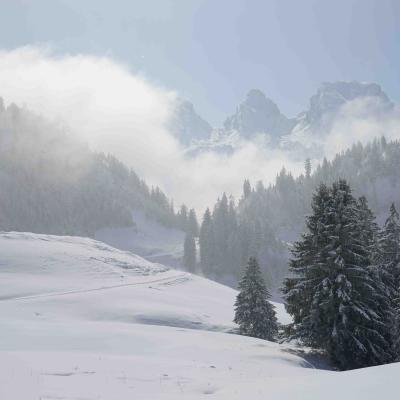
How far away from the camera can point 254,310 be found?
34031 millimetres

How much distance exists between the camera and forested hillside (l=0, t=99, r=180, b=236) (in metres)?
163

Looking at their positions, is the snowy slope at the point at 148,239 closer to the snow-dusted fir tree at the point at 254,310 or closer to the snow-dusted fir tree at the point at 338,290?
the snow-dusted fir tree at the point at 254,310

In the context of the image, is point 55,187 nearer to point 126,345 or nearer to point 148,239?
point 148,239

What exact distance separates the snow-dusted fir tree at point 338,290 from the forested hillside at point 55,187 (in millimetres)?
145045

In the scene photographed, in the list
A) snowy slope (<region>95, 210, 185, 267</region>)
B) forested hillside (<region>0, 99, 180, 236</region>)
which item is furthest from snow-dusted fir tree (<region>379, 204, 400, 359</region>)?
forested hillside (<region>0, 99, 180, 236</region>)

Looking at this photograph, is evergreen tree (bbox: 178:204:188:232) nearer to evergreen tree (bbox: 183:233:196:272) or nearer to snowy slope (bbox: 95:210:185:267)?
snowy slope (bbox: 95:210:185:267)

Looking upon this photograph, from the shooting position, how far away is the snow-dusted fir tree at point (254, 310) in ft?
110

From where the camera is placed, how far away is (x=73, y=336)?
1975 centimetres

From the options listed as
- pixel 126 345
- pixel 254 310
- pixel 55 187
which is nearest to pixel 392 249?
pixel 254 310

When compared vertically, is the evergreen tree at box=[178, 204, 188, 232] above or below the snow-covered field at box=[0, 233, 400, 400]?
above

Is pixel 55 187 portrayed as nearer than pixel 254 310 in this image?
No

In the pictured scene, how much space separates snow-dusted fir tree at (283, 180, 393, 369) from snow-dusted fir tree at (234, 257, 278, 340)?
6436 mm

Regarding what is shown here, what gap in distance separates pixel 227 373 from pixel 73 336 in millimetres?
8416

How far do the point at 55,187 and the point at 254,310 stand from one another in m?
156
